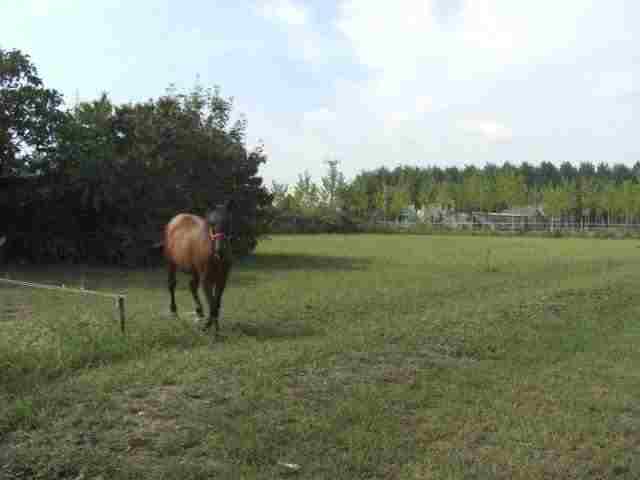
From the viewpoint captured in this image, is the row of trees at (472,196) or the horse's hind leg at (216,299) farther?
the row of trees at (472,196)

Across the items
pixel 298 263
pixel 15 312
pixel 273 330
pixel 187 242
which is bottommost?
pixel 273 330

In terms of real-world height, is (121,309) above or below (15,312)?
above

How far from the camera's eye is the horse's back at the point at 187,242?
9859 mm

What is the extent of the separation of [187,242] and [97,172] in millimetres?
10863

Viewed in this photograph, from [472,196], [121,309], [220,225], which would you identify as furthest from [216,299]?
[472,196]

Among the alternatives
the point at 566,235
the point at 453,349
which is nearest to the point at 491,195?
the point at 566,235

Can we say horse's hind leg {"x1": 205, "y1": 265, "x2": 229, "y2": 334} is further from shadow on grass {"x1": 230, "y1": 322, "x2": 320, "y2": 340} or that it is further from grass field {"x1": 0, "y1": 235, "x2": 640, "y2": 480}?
shadow on grass {"x1": 230, "y1": 322, "x2": 320, "y2": 340}

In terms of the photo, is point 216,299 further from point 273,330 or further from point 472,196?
point 472,196

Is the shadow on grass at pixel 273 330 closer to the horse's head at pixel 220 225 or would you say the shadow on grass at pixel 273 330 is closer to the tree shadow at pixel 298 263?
the horse's head at pixel 220 225

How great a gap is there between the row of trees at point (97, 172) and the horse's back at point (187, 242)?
930 cm

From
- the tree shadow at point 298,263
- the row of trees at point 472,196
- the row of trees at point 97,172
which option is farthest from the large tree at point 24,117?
the row of trees at point 472,196

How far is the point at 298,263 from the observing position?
23.9 meters

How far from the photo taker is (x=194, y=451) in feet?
16.7

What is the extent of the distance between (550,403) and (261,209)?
2005 cm
